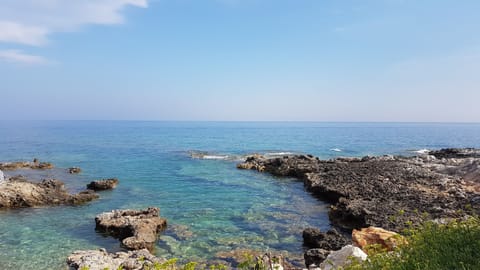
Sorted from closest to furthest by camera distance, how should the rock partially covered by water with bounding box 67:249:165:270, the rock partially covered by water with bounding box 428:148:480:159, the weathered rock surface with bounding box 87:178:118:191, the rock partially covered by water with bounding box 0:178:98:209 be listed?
1. the rock partially covered by water with bounding box 67:249:165:270
2. the rock partially covered by water with bounding box 0:178:98:209
3. the weathered rock surface with bounding box 87:178:118:191
4. the rock partially covered by water with bounding box 428:148:480:159

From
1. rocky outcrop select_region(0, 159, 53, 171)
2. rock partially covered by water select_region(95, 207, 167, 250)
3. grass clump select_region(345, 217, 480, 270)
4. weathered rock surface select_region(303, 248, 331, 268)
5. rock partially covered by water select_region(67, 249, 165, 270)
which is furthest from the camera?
rocky outcrop select_region(0, 159, 53, 171)

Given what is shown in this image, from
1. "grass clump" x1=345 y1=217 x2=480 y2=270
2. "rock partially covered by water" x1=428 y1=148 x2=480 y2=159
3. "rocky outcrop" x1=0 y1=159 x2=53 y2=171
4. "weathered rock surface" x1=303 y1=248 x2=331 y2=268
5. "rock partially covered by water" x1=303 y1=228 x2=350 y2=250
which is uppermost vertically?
"grass clump" x1=345 y1=217 x2=480 y2=270

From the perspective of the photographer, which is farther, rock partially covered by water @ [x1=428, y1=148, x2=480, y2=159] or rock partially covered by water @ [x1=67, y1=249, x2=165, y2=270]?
rock partially covered by water @ [x1=428, y1=148, x2=480, y2=159]

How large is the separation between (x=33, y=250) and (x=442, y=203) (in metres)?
26.8

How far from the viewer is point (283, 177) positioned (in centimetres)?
4147

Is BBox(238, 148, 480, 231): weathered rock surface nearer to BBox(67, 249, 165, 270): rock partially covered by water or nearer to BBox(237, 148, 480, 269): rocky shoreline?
BBox(237, 148, 480, 269): rocky shoreline

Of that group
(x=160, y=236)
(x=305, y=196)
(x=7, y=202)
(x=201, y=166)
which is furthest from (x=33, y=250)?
(x=201, y=166)

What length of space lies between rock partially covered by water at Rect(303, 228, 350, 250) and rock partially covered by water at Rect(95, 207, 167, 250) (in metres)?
9.04

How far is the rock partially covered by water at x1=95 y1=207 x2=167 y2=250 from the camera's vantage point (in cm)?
1847

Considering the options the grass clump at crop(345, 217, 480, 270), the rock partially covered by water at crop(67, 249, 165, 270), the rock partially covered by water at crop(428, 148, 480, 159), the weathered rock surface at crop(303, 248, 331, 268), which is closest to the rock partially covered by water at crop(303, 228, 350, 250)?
the weathered rock surface at crop(303, 248, 331, 268)

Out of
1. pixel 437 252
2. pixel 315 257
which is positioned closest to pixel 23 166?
pixel 315 257

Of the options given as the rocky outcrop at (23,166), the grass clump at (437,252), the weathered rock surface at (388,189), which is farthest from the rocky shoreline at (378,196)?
the rocky outcrop at (23,166)

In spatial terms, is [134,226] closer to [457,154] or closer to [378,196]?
[378,196]

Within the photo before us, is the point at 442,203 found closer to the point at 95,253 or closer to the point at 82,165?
the point at 95,253
